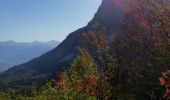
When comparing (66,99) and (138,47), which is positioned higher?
(138,47)

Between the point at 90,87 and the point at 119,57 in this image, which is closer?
the point at 90,87

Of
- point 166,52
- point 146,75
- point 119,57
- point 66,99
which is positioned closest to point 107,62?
point 119,57

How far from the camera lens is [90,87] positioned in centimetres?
3659

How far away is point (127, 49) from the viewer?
2127 inches

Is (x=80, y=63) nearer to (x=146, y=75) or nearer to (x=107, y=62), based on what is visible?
(x=107, y=62)

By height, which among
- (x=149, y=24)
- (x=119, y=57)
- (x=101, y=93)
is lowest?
(x=101, y=93)

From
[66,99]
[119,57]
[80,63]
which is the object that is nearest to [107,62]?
[119,57]

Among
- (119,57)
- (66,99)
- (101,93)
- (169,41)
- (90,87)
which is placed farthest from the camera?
(119,57)

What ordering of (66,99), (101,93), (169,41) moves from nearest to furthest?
(66,99)
(169,41)
(101,93)

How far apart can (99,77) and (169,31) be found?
11988 millimetres

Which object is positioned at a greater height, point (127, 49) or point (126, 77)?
point (127, 49)

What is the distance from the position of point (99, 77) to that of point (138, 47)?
32.6 feet

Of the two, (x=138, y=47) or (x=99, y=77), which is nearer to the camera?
(x=99, y=77)

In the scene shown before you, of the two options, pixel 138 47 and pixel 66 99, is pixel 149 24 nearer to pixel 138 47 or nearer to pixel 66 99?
pixel 138 47
